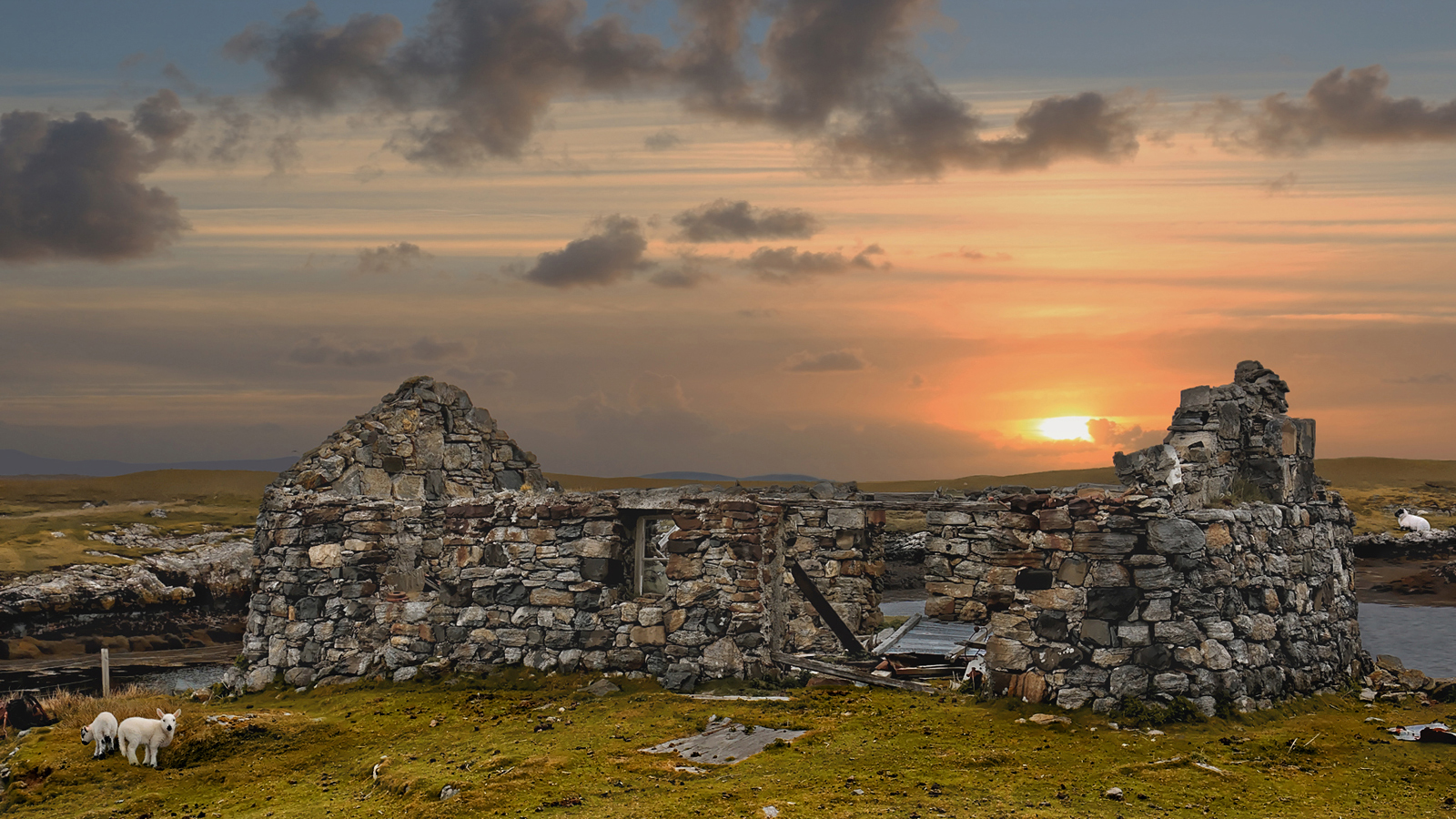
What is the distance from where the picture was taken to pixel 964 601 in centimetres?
2267

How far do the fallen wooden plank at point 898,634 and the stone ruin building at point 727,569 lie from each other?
1.40 meters

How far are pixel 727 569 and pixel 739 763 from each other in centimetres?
387

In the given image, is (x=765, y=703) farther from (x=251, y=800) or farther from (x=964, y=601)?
(x=964, y=601)

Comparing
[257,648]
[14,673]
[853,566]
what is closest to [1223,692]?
[853,566]

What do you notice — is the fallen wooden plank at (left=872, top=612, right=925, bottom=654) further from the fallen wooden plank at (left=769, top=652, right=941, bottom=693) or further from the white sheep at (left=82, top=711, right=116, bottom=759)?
the white sheep at (left=82, top=711, right=116, bottom=759)

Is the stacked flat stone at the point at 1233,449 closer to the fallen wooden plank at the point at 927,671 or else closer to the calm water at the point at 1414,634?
the fallen wooden plank at the point at 927,671

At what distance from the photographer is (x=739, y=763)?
1142 centimetres

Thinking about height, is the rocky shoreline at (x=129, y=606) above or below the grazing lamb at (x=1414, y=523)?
below

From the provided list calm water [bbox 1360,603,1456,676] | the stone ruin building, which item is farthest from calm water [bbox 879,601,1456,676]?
the stone ruin building

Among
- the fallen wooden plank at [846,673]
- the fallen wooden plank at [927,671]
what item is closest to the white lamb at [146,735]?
the fallen wooden plank at [846,673]

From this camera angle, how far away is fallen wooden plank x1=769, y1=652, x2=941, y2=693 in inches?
598

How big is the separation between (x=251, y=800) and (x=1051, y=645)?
32.1ft

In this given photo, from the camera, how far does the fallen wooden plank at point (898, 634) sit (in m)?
19.1

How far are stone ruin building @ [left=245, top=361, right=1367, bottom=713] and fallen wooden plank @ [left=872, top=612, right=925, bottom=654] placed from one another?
1401 mm
